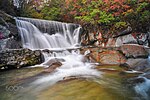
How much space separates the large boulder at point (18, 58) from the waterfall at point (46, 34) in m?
3.04

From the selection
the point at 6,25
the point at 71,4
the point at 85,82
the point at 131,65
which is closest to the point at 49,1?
the point at 71,4

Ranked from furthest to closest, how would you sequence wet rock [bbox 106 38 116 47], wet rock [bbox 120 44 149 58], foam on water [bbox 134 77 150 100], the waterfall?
wet rock [bbox 106 38 116 47]
the waterfall
wet rock [bbox 120 44 149 58]
foam on water [bbox 134 77 150 100]

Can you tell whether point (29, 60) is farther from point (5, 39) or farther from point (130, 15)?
point (130, 15)

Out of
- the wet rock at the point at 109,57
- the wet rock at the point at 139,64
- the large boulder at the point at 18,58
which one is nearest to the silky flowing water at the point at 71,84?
the large boulder at the point at 18,58

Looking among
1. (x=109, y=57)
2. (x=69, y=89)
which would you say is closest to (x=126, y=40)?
(x=109, y=57)

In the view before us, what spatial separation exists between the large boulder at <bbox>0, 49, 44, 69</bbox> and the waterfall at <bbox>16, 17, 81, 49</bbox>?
9.97 ft

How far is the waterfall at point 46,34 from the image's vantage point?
38.5 ft

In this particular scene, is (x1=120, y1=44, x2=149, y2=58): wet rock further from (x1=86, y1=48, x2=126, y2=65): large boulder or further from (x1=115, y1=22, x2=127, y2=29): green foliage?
(x1=115, y1=22, x2=127, y2=29): green foliage

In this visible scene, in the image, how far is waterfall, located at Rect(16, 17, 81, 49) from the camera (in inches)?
462

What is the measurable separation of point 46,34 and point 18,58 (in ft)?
18.0

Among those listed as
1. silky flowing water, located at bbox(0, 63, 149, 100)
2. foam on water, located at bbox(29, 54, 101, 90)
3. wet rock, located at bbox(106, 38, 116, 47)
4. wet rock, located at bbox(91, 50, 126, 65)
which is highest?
wet rock, located at bbox(106, 38, 116, 47)

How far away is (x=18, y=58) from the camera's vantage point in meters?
8.05

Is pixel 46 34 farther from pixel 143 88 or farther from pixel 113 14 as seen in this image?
pixel 143 88

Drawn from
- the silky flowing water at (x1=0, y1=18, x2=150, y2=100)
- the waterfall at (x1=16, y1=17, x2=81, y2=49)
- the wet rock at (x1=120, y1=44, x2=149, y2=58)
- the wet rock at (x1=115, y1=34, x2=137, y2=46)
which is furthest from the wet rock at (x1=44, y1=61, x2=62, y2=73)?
the wet rock at (x1=115, y1=34, x2=137, y2=46)
